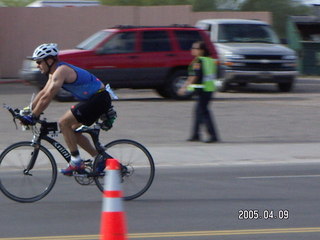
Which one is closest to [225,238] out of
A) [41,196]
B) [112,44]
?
[41,196]

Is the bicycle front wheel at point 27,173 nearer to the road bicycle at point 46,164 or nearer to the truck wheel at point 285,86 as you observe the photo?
the road bicycle at point 46,164

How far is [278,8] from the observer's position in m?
39.3

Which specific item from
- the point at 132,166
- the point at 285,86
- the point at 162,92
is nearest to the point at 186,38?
the point at 162,92

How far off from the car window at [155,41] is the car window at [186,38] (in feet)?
1.14

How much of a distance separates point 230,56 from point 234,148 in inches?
350

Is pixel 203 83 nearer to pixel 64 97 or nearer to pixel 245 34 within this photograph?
pixel 64 97

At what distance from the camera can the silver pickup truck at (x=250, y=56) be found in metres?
21.6

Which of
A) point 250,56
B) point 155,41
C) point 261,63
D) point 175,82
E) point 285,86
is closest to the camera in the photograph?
point 155,41

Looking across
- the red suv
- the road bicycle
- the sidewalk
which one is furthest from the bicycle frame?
the red suv

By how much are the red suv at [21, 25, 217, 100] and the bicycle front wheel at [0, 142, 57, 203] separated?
34.5ft

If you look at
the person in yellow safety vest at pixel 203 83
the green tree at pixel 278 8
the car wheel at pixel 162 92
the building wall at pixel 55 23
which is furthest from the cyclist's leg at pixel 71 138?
the green tree at pixel 278 8

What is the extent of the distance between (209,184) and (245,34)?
44.7 ft

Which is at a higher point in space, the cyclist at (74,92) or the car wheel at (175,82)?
the cyclist at (74,92)

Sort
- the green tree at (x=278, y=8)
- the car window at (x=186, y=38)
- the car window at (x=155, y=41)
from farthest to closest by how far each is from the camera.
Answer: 1. the green tree at (x=278, y=8)
2. the car window at (x=186, y=38)
3. the car window at (x=155, y=41)
